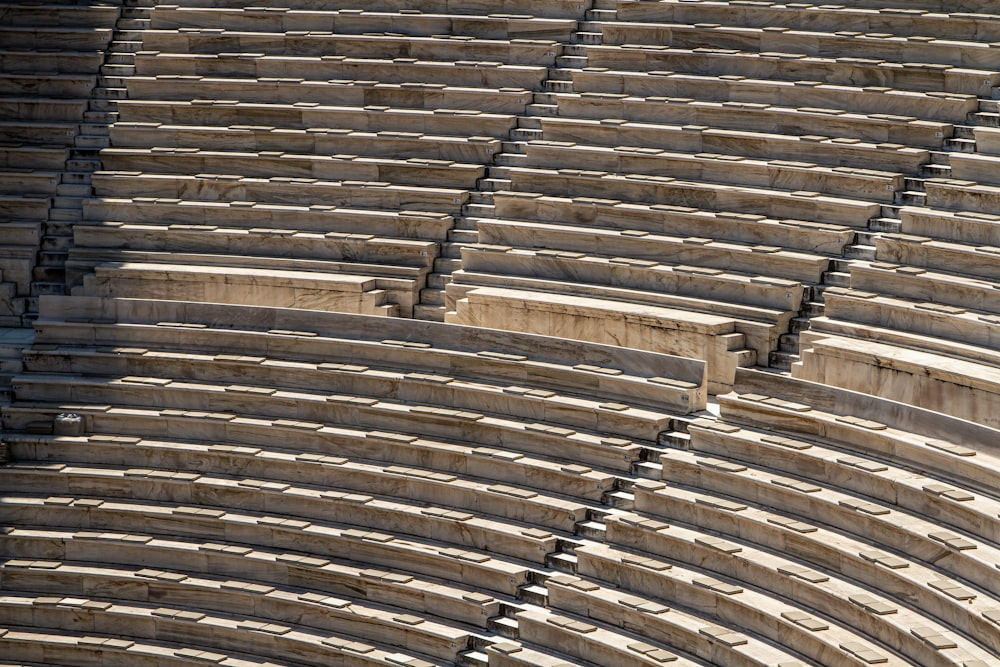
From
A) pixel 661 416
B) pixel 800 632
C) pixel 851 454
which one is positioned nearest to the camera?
pixel 800 632

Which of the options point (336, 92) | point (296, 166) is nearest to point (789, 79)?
point (336, 92)

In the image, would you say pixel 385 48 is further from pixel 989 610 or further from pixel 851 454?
pixel 989 610

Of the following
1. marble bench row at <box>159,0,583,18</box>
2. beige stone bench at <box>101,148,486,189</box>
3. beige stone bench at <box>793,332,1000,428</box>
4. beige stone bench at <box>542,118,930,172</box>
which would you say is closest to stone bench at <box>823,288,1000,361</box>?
beige stone bench at <box>793,332,1000,428</box>

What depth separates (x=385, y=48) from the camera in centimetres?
3419

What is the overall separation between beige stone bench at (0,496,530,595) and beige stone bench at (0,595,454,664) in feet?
3.27

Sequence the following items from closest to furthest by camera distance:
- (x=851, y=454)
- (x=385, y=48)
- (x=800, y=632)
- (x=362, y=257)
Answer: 1. (x=800, y=632)
2. (x=851, y=454)
3. (x=362, y=257)
4. (x=385, y=48)

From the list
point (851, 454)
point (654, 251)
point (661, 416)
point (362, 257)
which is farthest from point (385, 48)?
point (851, 454)

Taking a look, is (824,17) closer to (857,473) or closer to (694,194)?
(694,194)

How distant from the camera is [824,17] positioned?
31312 millimetres

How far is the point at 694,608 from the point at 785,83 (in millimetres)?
10698

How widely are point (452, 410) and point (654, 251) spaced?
13.5ft

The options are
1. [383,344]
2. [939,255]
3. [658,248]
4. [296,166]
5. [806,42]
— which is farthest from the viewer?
[296,166]

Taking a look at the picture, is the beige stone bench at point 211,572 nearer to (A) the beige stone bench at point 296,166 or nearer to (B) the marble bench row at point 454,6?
(A) the beige stone bench at point 296,166

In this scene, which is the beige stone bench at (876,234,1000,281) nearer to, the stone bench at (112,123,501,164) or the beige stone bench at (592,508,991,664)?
the beige stone bench at (592,508,991,664)
